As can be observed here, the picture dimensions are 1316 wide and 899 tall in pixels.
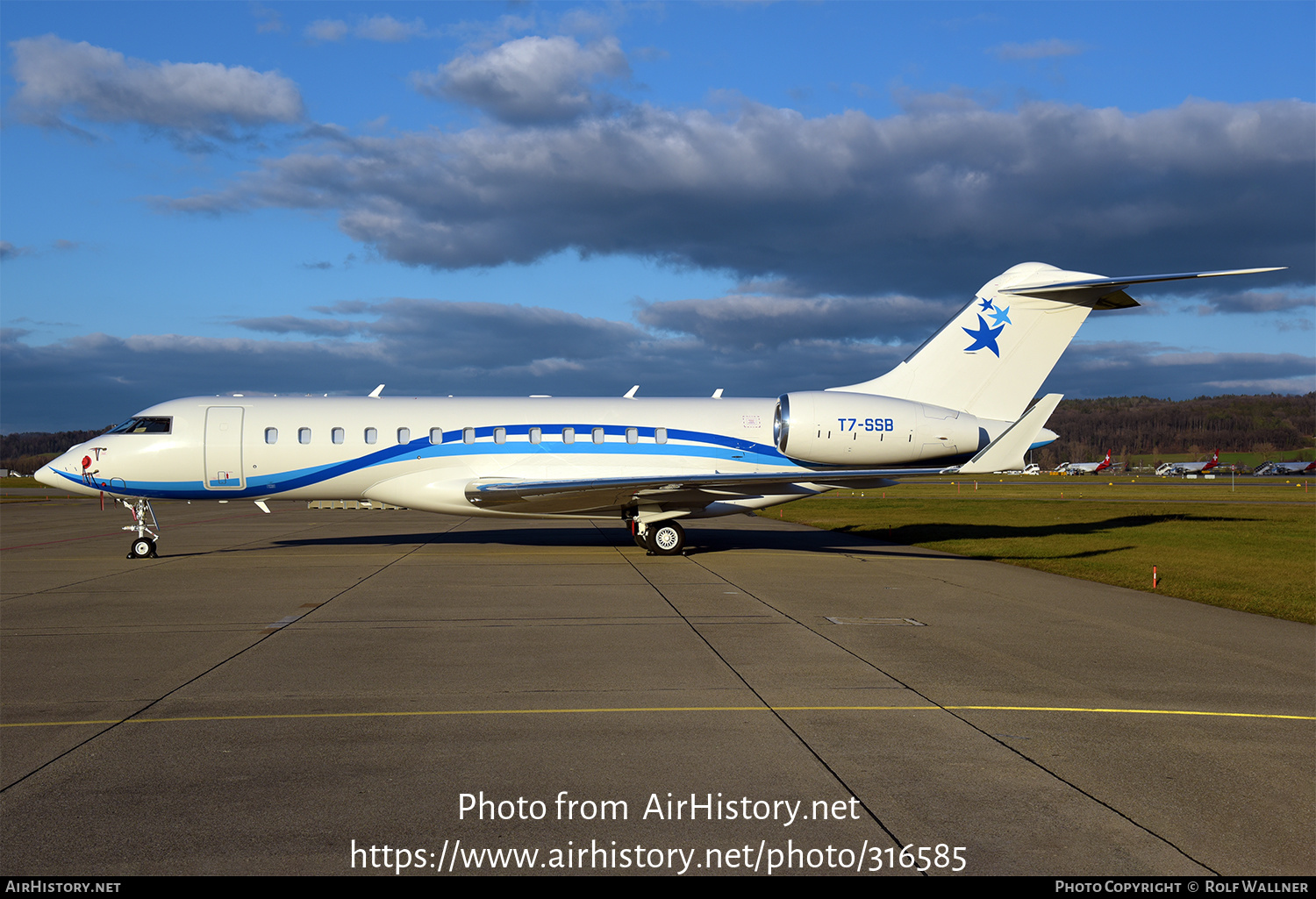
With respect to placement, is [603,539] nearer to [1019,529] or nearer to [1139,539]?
[1019,529]

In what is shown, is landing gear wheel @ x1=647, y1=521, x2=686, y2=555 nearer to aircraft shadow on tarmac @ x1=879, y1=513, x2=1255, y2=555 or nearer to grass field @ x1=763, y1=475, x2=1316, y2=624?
grass field @ x1=763, y1=475, x2=1316, y2=624

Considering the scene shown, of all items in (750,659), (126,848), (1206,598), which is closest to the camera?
(126,848)

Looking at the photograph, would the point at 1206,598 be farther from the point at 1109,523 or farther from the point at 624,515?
the point at 1109,523

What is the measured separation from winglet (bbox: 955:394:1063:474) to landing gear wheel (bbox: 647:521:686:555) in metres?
6.67

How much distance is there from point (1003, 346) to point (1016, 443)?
4.55m

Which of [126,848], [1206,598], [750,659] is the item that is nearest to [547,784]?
[126,848]

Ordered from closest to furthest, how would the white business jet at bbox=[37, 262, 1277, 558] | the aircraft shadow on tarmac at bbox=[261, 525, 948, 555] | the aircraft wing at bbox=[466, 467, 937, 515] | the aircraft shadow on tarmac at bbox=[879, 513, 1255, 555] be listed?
the aircraft wing at bbox=[466, 467, 937, 515], the white business jet at bbox=[37, 262, 1277, 558], the aircraft shadow on tarmac at bbox=[261, 525, 948, 555], the aircraft shadow on tarmac at bbox=[879, 513, 1255, 555]

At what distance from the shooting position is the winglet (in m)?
15.1

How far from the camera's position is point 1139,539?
2348cm

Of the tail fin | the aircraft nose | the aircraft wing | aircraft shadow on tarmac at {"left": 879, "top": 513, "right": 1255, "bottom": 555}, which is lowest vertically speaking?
aircraft shadow on tarmac at {"left": 879, "top": 513, "right": 1255, "bottom": 555}

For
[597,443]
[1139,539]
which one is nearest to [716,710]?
[597,443]

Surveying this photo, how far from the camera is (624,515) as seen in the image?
20.6 metres

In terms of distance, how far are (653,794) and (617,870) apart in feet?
3.17

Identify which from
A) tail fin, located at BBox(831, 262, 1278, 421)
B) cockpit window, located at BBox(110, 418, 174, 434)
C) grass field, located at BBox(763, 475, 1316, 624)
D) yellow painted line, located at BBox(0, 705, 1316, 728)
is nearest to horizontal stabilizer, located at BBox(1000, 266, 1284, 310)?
tail fin, located at BBox(831, 262, 1278, 421)
